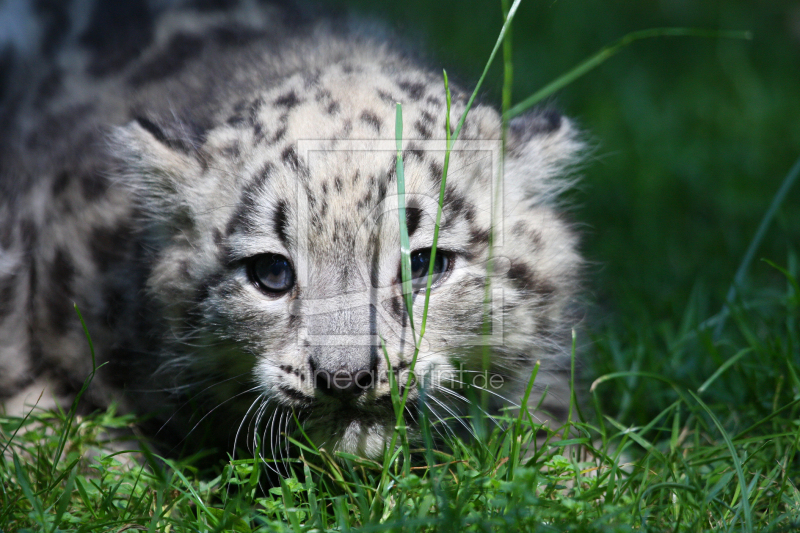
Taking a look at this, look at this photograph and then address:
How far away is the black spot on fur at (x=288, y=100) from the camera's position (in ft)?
11.0

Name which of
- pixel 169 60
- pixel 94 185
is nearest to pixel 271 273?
pixel 94 185

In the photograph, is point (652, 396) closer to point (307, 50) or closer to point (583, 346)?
point (583, 346)

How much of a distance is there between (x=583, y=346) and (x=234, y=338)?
176 cm

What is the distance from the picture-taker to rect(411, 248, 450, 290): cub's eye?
3.12 m

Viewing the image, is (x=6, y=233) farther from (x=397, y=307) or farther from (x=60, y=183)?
(x=397, y=307)

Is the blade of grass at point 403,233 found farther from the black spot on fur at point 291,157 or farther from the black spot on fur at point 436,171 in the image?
the black spot on fur at point 291,157

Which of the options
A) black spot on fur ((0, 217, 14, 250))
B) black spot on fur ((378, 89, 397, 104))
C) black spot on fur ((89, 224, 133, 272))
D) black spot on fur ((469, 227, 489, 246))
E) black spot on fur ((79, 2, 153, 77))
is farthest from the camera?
black spot on fur ((79, 2, 153, 77))

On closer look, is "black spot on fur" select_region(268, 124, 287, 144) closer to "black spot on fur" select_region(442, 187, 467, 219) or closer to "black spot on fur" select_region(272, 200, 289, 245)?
"black spot on fur" select_region(272, 200, 289, 245)

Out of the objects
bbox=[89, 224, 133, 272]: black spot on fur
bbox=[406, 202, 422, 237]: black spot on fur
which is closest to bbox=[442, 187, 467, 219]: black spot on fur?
bbox=[406, 202, 422, 237]: black spot on fur

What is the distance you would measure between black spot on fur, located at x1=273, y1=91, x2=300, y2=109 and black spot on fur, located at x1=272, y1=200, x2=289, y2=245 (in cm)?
50

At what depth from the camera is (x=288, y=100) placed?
338 cm

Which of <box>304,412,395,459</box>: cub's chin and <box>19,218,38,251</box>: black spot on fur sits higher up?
<box>19,218,38,251</box>: black spot on fur

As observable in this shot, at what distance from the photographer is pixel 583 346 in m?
4.00

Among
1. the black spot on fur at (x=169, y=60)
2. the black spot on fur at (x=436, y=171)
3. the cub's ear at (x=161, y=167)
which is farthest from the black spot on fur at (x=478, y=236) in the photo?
the black spot on fur at (x=169, y=60)
